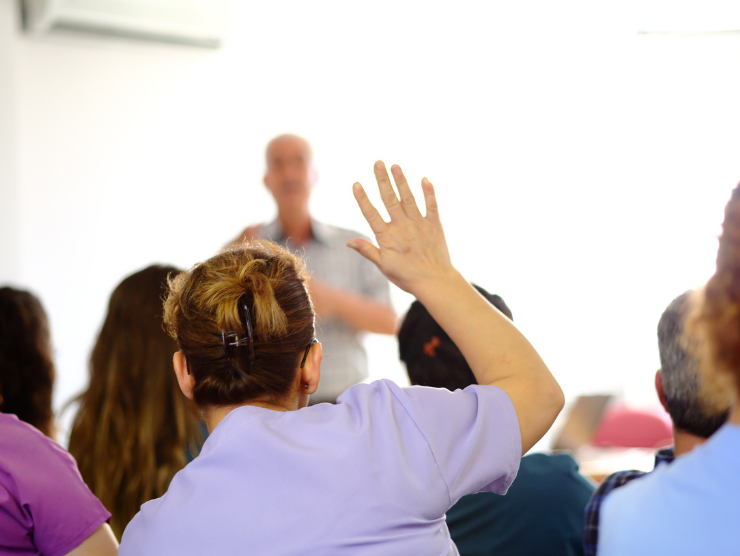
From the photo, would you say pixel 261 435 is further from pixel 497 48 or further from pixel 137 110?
pixel 497 48

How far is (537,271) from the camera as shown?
4.80 meters

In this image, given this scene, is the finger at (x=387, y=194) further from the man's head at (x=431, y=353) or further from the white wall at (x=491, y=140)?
the white wall at (x=491, y=140)

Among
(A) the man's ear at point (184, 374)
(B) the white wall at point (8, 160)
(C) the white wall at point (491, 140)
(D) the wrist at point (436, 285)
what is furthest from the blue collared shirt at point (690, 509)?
(C) the white wall at point (491, 140)

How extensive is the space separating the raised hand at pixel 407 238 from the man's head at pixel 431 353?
1.03ft

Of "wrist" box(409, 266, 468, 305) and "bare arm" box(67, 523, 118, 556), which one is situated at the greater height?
"wrist" box(409, 266, 468, 305)

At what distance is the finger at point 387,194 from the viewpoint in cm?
111

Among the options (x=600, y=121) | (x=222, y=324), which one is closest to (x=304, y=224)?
(x=222, y=324)

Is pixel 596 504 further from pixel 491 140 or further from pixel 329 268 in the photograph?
pixel 491 140

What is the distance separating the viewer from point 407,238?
114 cm

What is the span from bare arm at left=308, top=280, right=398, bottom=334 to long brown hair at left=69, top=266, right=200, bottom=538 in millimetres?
911

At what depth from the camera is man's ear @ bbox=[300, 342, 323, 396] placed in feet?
3.51

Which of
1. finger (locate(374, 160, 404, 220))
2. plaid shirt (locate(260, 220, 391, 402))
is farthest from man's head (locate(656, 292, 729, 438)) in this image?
plaid shirt (locate(260, 220, 391, 402))

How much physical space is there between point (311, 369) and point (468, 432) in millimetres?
254

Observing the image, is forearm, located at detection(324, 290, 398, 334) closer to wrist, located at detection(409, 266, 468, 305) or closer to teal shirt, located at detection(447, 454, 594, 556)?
teal shirt, located at detection(447, 454, 594, 556)
